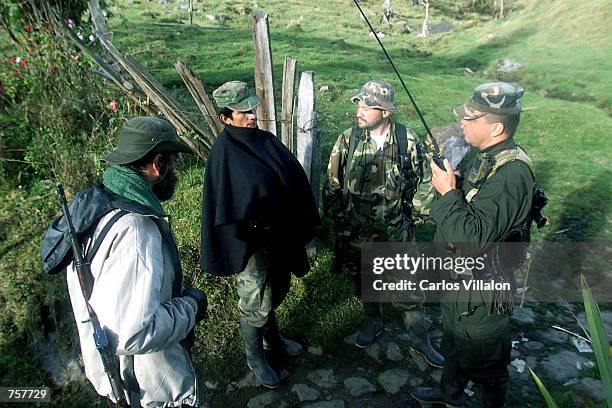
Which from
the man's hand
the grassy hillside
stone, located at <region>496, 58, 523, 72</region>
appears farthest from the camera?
stone, located at <region>496, 58, 523, 72</region>

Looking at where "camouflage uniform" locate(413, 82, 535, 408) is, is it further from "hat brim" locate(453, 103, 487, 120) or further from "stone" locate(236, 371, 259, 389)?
"stone" locate(236, 371, 259, 389)

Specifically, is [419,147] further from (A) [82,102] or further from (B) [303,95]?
(A) [82,102]

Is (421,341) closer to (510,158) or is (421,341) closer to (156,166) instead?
(510,158)

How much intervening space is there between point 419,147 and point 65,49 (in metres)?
5.21

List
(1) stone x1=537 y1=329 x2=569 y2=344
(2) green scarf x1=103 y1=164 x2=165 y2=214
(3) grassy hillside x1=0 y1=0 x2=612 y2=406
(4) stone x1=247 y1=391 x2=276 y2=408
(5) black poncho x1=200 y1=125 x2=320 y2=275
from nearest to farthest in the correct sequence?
(2) green scarf x1=103 y1=164 x2=165 y2=214, (5) black poncho x1=200 y1=125 x2=320 y2=275, (4) stone x1=247 y1=391 x2=276 y2=408, (1) stone x1=537 y1=329 x2=569 y2=344, (3) grassy hillside x1=0 y1=0 x2=612 y2=406

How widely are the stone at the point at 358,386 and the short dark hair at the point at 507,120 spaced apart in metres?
2.29

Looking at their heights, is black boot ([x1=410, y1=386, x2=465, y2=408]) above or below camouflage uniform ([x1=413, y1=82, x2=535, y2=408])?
below

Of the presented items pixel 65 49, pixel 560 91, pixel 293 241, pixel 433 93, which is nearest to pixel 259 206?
pixel 293 241

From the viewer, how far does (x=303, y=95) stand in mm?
4098

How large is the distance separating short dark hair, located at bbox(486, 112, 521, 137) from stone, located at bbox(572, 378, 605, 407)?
2.18m

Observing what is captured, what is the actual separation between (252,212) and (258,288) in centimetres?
59

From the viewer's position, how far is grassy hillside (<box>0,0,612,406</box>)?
13.8 feet

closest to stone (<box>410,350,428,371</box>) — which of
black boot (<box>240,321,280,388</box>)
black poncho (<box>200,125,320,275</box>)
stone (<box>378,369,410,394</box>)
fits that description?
stone (<box>378,369,410,394</box>)

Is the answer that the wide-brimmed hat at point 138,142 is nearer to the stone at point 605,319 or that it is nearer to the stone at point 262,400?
the stone at point 262,400
